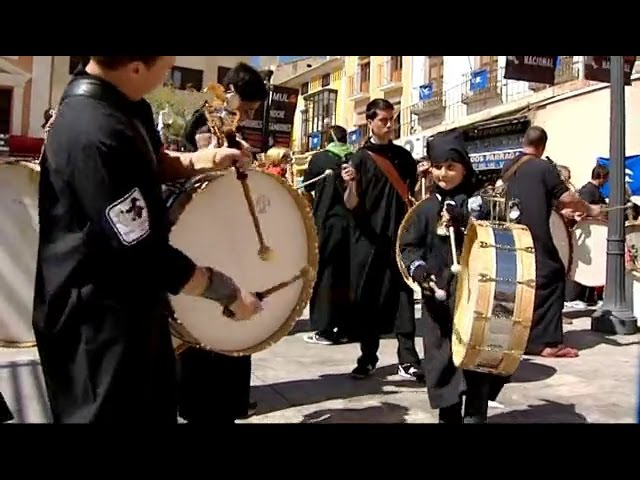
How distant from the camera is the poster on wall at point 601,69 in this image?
5.93m

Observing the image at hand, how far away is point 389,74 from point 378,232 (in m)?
3.47

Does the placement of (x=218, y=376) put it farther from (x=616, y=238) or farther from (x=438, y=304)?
(x=616, y=238)

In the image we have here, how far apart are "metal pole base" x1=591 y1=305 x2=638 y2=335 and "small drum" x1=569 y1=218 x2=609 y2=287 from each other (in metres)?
0.36

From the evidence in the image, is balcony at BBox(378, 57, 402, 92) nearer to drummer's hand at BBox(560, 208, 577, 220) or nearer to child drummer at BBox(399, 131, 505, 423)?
drummer's hand at BBox(560, 208, 577, 220)

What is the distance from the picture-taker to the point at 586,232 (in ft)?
19.4

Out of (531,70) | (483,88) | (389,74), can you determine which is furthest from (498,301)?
(483,88)

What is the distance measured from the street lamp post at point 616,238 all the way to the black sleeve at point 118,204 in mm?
5059

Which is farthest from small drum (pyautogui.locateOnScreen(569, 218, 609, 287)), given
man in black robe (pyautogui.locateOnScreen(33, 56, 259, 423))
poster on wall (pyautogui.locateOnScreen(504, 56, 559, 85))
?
man in black robe (pyautogui.locateOnScreen(33, 56, 259, 423))

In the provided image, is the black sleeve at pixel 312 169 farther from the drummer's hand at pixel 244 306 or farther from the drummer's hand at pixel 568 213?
the drummer's hand at pixel 244 306

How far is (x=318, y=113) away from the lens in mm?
5582

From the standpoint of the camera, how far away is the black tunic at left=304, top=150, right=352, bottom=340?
4938 millimetres

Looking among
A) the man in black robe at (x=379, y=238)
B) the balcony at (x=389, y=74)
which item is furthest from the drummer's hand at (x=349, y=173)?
the balcony at (x=389, y=74)
